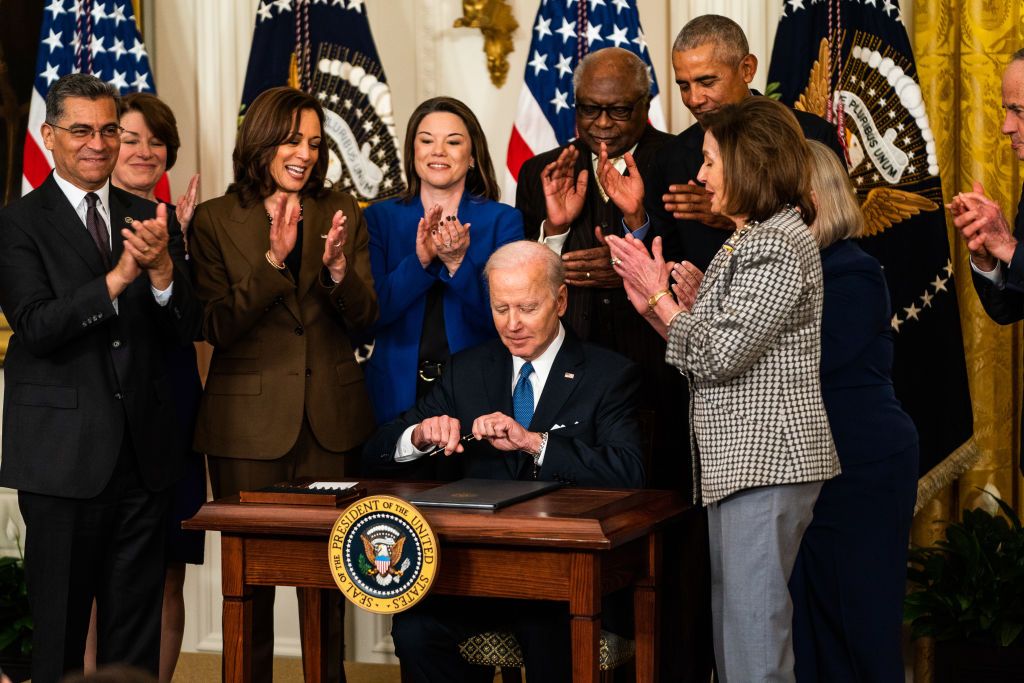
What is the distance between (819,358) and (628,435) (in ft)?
2.14

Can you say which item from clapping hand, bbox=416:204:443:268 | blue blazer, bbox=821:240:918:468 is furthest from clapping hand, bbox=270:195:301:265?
blue blazer, bbox=821:240:918:468

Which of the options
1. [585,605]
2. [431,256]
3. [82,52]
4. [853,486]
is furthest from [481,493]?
[82,52]

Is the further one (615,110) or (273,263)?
(615,110)

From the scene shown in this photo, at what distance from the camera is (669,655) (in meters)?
3.86

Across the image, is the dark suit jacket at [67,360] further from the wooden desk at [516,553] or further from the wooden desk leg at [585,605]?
the wooden desk leg at [585,605]

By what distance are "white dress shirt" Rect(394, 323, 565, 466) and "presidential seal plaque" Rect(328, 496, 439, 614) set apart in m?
0.58

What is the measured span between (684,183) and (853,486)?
3.73 feet

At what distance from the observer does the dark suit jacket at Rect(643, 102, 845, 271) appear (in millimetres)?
3688

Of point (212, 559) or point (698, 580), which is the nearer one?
point (698, 580)

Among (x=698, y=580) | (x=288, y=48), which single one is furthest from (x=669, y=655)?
(x=288, y=48)

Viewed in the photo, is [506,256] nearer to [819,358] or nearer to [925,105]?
[819,358]

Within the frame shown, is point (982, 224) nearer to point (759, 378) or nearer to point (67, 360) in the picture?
point (759, 378)

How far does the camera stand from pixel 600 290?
3980mm

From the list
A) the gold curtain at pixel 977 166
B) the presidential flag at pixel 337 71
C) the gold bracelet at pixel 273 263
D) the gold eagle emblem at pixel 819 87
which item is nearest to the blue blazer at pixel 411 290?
the gold bracelet at pixel 273 263
